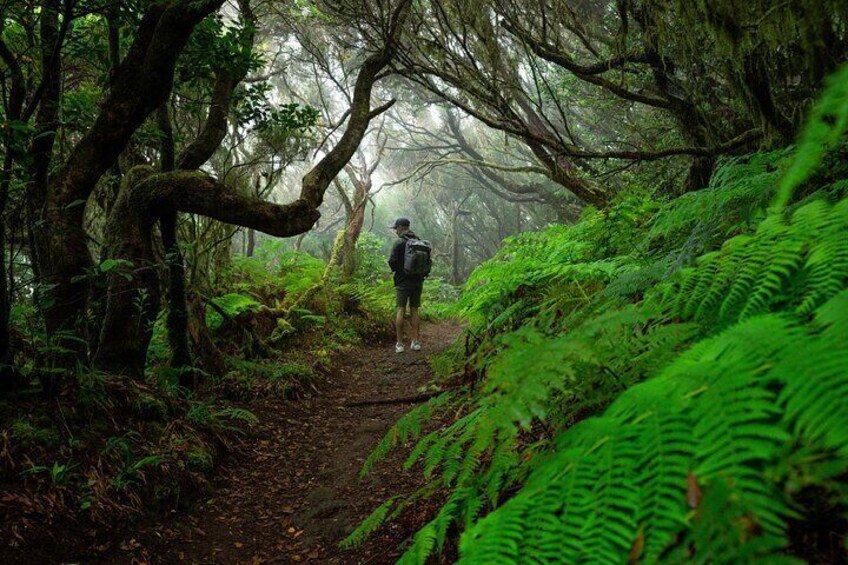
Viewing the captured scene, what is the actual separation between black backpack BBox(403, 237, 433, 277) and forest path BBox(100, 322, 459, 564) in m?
2.73

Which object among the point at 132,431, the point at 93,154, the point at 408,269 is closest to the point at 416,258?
the point at 408,269

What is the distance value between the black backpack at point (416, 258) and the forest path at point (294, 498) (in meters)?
2.73

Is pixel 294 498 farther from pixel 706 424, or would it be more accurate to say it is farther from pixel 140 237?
pixel 706 424

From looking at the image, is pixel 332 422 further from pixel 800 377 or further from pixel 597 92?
pixel 597 92

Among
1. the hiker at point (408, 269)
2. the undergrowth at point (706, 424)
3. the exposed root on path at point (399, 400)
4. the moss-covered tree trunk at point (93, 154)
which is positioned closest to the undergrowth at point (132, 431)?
the moss-covered tree trunk at point (93, 154)

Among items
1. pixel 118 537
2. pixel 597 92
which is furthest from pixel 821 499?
pixel 597 92

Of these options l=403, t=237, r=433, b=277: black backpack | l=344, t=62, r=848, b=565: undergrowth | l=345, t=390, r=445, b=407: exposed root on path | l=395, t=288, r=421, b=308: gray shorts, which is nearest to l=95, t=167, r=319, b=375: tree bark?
l=345, t=390, r=445, b=407: exposed root on path

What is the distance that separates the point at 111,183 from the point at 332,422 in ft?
12.5

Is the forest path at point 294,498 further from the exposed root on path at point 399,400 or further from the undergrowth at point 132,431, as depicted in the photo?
the undergrowth at point 132,431

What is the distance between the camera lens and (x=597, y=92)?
36.9 feet

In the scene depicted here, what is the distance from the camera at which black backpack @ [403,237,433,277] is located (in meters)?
8.39

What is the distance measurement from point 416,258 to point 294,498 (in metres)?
5.14

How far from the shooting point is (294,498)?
3.86 meters

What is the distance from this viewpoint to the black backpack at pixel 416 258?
8.39m
